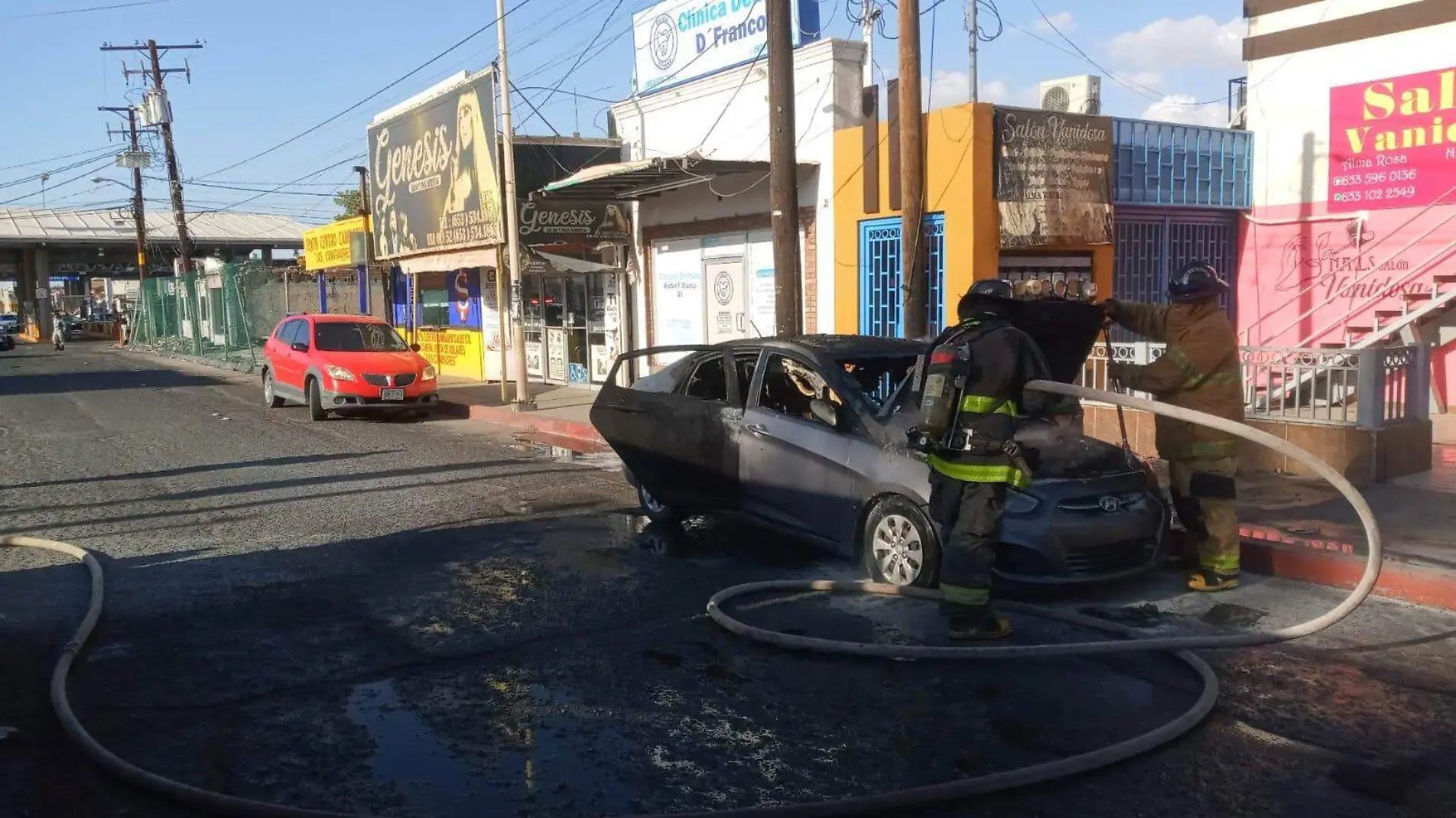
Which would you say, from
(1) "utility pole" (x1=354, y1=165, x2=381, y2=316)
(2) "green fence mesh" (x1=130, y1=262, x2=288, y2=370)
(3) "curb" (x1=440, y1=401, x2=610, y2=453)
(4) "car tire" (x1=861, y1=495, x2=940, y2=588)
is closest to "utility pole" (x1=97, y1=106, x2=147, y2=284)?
(2) "green fence mesh" (x1=130, y1=262, x2=288, y2=370)

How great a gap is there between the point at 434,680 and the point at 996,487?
2730mm

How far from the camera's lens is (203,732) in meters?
4.63

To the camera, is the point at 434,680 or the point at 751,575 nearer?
the point at 434,680

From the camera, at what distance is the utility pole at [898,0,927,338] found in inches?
421

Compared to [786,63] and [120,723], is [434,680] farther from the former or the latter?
[786,63]

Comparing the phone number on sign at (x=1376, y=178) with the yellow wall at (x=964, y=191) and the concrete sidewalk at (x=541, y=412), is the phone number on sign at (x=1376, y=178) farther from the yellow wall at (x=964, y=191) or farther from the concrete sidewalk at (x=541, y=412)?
the concrete sidewalk at (x=541, y=412)

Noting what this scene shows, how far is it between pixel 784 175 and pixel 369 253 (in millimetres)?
17806

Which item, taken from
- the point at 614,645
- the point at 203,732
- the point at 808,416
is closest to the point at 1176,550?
the point at 808,416

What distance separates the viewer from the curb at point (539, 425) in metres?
14.3

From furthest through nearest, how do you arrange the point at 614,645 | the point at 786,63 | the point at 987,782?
the point at 786,63
the point at 614,645
the point at 987,782

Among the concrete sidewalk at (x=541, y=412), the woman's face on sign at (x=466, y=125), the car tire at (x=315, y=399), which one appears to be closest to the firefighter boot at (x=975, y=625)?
the concrete sidewalk at (x=541, y=412)

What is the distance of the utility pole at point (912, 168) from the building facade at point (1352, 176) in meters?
4.60

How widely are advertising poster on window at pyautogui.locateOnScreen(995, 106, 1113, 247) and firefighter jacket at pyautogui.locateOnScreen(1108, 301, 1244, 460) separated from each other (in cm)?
615

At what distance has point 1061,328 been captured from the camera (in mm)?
6777
